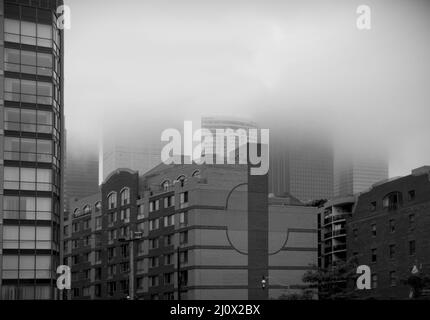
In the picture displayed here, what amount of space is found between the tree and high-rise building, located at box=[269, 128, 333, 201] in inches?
59.5

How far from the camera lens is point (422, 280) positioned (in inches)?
459

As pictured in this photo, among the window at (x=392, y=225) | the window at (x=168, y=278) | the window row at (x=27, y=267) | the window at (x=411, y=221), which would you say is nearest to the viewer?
the window row at (x=27, y=267)

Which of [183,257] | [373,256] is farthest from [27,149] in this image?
[373,256]

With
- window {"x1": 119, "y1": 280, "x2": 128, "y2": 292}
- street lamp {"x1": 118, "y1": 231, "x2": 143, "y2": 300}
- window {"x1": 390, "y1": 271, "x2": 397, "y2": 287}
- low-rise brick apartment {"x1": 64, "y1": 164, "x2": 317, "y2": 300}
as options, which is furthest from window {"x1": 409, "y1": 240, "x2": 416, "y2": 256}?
window {"x1": 119, "y1": 280, "x2": 128, "y2": 292}

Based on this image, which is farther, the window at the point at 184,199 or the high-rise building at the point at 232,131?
the window at the point at 184,199

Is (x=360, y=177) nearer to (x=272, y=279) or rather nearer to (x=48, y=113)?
(x=272, y=279)

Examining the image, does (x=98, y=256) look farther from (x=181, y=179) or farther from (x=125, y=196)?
(x=181, y=179)

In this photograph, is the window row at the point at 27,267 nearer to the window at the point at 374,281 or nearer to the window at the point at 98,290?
the window at the point at 98,290

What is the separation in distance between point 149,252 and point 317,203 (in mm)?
1717

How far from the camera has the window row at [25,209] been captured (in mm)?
8070

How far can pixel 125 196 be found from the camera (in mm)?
8344

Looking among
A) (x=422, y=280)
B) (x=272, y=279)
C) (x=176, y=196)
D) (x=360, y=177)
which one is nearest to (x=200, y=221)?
(x=176, y=196)

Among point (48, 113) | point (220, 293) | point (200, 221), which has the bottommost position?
point (220, 293)

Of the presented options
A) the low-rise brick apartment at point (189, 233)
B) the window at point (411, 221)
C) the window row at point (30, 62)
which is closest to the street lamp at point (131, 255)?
the low-rise brick apartment at point (189, 233)
